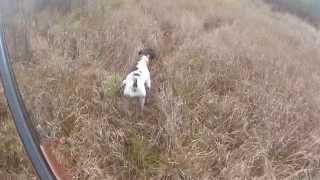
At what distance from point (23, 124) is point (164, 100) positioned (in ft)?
3.56

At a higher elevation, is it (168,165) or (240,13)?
(240,13)

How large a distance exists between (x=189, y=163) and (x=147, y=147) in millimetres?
305

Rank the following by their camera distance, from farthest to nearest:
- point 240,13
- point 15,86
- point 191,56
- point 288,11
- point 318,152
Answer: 1. point 288,11
2. point 240,13
3. point 191,56
4. point 318,152
5. point 15,86

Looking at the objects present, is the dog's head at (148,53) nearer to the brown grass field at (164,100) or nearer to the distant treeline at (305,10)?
the brown grass field at (164,100)

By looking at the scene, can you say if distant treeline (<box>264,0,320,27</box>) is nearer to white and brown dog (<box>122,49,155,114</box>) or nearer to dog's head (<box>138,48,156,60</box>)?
dog's head (<box>138,48,156,60</box>)

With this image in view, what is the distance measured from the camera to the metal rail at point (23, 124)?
8.23 feet

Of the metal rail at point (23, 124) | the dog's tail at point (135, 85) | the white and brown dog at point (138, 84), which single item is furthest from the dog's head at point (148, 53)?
the metal rail at point (23, 124)

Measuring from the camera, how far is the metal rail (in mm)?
2508

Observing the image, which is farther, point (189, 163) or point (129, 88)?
point (129, 88)

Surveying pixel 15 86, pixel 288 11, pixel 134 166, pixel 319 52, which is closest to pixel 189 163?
pixel 134 166

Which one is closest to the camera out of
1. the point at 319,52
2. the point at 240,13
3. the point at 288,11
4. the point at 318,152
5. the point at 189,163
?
the point at 189,163

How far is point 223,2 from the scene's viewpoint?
6.23 meters

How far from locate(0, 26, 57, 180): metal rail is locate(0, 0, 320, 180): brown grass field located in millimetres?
334

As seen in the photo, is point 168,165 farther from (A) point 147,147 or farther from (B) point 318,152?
(B) point 318,152
